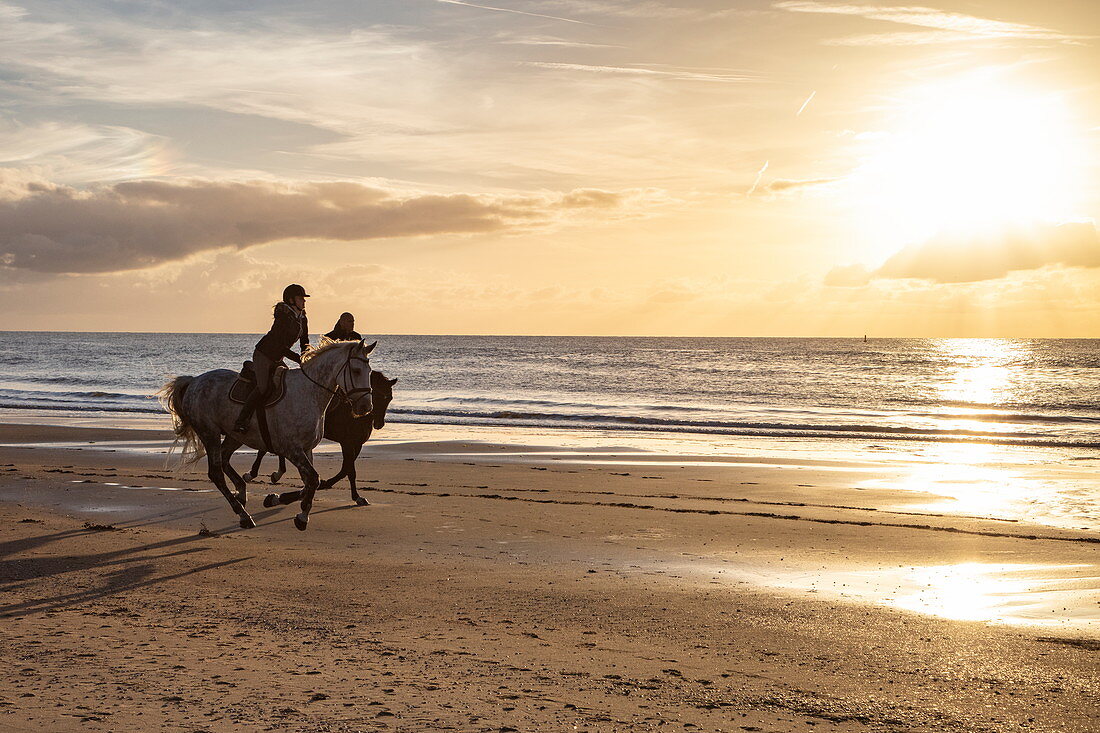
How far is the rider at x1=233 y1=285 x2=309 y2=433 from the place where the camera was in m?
10.4

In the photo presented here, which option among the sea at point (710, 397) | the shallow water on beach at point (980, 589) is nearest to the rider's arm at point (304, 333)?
the shallow water on beach at point (980, 589)

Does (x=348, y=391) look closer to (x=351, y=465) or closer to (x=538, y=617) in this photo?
(x=351, y=465)

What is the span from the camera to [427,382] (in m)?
56.9

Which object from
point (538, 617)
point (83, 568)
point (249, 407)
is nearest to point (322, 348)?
point (249, 407)

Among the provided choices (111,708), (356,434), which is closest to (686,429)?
(356,434)

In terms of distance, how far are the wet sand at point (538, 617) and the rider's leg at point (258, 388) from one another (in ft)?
4.08

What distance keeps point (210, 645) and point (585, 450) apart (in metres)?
15.7

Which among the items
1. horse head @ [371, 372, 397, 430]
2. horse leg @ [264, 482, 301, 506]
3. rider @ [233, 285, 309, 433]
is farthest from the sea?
rider @ [233, 285, 309, 433]

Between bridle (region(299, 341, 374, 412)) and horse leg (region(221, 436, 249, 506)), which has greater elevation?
bridle (region(299, 341, 374, 412))

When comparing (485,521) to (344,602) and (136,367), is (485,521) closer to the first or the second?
(344,602)

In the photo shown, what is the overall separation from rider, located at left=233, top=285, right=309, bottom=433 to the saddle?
0.16 ft

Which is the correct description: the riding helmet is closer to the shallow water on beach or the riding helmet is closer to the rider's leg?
the rider's leg

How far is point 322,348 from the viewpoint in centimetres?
1066

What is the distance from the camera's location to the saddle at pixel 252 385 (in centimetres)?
1052
